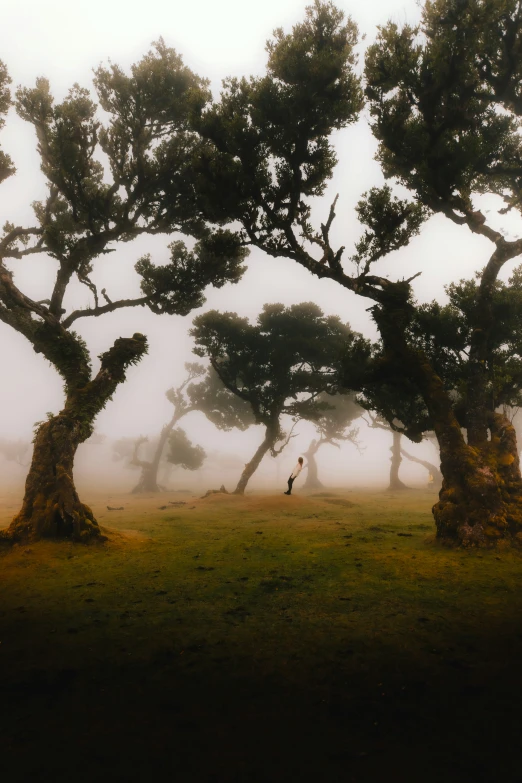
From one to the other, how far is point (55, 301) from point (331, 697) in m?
16.5

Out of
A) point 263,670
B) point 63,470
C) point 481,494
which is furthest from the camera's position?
point 63,470

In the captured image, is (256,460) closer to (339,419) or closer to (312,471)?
(339,419)

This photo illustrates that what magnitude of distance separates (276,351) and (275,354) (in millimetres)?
317

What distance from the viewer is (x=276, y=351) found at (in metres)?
30.7

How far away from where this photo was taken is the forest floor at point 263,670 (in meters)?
2.89

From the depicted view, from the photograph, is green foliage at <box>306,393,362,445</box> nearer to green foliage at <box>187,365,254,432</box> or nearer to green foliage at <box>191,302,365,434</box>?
green foliage at <box>187,365,254,432</box>

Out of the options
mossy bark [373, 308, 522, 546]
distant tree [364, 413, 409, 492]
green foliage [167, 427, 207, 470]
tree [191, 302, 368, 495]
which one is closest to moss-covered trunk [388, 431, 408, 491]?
distant tree [364, 413, 409, 492]

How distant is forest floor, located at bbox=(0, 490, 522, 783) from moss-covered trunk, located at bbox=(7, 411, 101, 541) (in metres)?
1.71

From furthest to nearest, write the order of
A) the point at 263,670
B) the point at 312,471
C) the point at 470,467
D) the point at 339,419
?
1. the point at 312,471
2. the point at 339,419
3. the point at 470,467
4. the point at 263,670

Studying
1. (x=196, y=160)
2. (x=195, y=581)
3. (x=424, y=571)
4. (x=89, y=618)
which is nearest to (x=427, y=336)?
(x=424, y=571)

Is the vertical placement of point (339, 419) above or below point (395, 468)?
above

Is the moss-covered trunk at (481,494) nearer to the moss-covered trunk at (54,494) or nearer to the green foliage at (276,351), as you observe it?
the moss-covered trunk at (54,494)

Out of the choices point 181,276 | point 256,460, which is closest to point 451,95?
point 181,276

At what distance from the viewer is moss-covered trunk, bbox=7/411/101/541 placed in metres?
11.0
